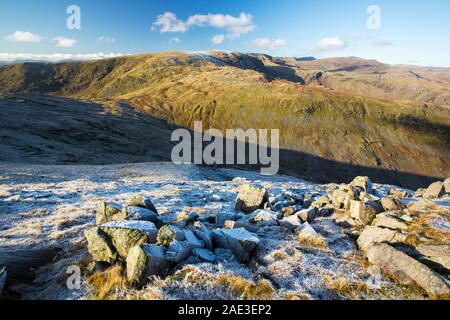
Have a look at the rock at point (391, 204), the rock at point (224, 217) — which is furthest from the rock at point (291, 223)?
the rock at point (391, 204)

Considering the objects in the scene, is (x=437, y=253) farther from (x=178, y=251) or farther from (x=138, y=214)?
(x=138, y=214)

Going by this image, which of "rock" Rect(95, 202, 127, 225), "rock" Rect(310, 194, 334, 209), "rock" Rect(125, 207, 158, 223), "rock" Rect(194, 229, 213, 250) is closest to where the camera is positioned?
"rock" Rect(194, 229, 213, 250)

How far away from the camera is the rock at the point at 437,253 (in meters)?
8.80

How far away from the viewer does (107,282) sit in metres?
7.92

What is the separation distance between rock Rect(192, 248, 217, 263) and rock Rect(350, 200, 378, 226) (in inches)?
266

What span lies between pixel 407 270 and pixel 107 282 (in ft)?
26.4

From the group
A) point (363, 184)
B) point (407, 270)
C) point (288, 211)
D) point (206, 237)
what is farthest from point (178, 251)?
point (363, 184)

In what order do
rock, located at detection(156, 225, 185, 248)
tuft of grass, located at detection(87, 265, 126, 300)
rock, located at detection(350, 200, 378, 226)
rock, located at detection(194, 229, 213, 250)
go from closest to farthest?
tuft of grass, located at detection(87, 265, 126, 300), rock, located at detection(156, 225, 185, 248), rock, located at detection(194, 229, 213, 250), rock, located at detection(350, 200, 378, 226)

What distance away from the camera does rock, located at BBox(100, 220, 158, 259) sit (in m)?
8.82

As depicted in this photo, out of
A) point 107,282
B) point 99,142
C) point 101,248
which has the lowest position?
point 107,282

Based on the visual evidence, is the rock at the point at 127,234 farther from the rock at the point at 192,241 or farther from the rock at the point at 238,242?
the rock at the point at 238,242

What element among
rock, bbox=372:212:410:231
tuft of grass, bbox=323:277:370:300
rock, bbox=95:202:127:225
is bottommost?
tuft of grass, bbox=323:277:370:300

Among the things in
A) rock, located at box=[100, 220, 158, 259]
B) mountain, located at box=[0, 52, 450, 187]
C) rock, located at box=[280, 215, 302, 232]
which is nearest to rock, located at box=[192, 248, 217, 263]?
rock, located at box=[100, 220, 158, 259]

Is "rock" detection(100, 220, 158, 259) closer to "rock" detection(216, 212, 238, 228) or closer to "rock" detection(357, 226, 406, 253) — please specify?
"rock" detection(216, 212, 238, 228)
